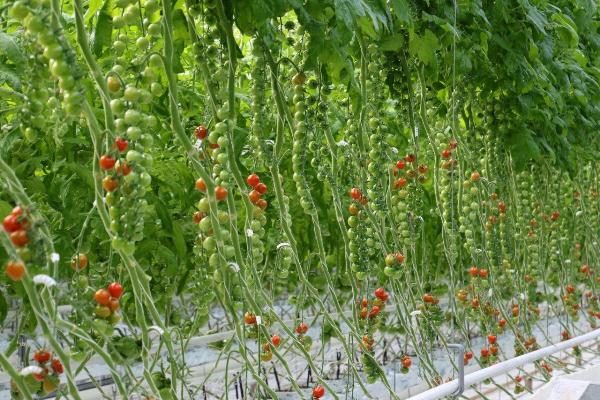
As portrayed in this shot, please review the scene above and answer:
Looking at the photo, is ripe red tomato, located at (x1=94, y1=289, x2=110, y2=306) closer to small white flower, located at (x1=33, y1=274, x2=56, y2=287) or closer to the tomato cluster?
the tomato cluster

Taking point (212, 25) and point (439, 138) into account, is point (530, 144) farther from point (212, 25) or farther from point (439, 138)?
point (212, 25)

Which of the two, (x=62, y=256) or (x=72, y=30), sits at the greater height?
(x=72, y=30)

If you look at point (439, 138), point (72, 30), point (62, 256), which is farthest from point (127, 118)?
point (439, 138)

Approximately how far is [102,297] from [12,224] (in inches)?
7.4

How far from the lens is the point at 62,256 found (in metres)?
1.48

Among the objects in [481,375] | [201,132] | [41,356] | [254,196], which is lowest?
[481,375]

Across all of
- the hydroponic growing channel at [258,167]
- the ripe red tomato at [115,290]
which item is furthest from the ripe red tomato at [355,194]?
the ripe red tomato at [115,290]

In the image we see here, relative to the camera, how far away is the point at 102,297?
34.2 inches

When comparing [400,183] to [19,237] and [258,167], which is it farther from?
[19,237]

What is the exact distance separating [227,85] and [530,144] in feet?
3.71

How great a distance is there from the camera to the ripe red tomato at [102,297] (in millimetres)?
866

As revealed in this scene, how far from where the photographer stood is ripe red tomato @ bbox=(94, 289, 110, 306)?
2.84 ft

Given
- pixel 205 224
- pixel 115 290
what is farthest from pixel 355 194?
pixel 115 290

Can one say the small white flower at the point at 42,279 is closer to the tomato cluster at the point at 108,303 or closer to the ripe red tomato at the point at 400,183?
the tomato cluster at the point at 108,303
